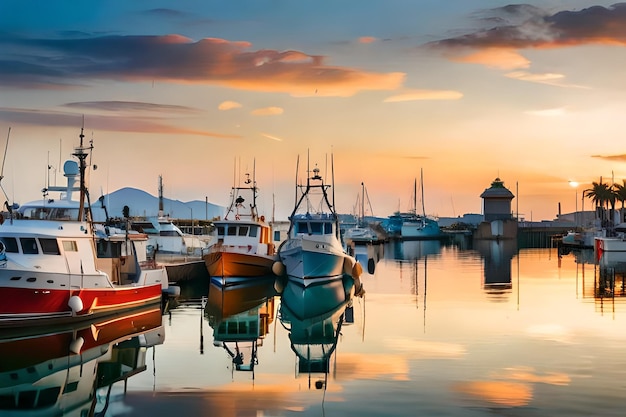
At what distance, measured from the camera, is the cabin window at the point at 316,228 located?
4631 centimetres

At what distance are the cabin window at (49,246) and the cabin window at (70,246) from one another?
39cm

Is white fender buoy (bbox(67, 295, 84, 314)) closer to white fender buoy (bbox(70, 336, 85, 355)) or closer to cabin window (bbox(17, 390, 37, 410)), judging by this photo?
white fender buoy (bbox(70, 336, 85, 355))

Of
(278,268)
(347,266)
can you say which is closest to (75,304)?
(278,268)

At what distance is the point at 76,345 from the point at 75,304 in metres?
3.04

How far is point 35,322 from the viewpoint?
2623cm

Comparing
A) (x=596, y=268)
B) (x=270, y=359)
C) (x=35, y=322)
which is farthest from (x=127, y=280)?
(x=596, y=268)

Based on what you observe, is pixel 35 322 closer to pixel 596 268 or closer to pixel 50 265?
pixel 50 265

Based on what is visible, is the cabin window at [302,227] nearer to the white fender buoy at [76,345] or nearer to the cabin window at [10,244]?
the cabin window at [10,244]

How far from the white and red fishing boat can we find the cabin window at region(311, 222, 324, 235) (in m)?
14.3

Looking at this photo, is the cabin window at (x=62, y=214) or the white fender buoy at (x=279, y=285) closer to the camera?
the cabin window at (x=62, y=214)

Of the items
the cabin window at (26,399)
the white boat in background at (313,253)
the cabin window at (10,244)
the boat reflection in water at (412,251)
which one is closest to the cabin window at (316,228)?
the white boat in background at (313,253)

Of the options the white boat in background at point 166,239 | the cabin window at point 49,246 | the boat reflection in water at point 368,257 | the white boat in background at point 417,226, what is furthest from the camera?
the white boat in background at point 417,226

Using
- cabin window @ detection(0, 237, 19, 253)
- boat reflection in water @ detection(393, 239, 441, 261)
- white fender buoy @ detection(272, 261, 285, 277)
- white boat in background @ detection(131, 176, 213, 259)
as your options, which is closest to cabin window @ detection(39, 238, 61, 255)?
cabin window @ detection(0, 237, 19, 253)

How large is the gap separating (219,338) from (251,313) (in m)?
7.21
